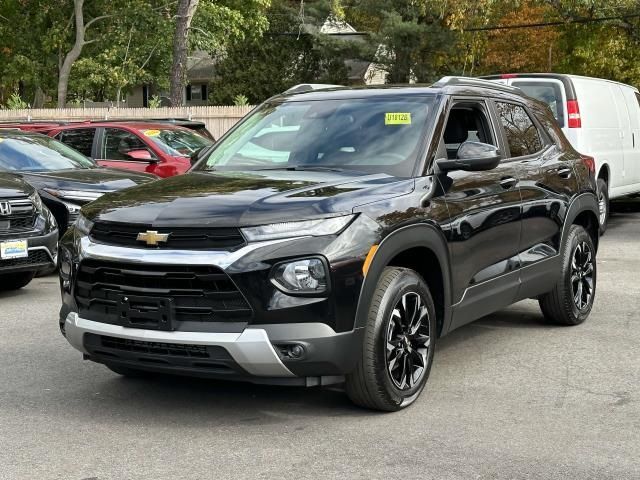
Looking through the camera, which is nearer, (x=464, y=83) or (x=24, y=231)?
(x=464, y=83)

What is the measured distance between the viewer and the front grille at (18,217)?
9.15m

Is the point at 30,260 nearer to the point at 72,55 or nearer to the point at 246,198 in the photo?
the point at 246,198

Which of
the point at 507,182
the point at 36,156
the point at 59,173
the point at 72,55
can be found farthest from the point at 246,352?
the point at 72,55

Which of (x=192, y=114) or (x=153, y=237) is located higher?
(x=153, y=237)

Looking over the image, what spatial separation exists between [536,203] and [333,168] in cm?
172

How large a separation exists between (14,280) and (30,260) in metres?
0.86

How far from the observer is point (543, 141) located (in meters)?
7.39

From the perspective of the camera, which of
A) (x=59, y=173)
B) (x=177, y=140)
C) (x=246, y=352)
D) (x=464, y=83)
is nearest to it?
(x=246, y=352)

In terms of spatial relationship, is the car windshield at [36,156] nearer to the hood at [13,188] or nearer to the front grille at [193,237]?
the hood at [13,188]

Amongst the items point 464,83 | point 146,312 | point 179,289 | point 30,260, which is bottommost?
point 30,260

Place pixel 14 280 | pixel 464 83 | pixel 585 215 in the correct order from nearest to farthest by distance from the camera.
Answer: pixel 464 83 < pixel 585 215 < pixel 14 280

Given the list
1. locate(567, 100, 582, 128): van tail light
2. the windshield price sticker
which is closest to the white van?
locate(567, 100, 582, 128): van tail light

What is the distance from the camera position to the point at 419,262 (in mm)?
5789

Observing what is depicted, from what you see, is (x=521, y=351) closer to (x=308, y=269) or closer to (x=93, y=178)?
(x=308, y=269)
